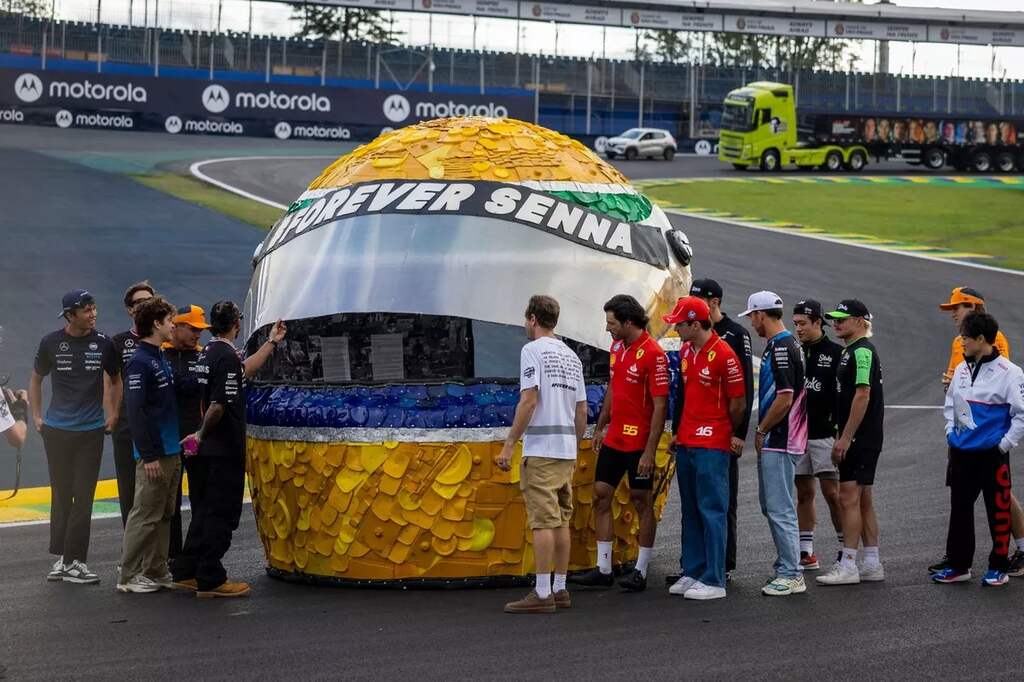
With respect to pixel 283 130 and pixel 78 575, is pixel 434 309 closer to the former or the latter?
pixel 78 575

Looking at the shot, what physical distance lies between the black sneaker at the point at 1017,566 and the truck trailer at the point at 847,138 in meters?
40.6

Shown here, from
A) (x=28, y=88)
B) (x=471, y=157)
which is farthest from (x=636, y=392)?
(x=28, y=88)

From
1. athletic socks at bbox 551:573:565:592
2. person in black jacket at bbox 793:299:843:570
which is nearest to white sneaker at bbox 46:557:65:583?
athletic socks at bbox 551:573:565:592

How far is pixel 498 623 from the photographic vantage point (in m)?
7.35

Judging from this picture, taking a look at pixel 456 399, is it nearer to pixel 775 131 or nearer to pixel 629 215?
pixel 629 215

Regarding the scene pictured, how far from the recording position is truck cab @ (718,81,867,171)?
48531 mm

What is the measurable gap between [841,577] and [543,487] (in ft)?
6.73

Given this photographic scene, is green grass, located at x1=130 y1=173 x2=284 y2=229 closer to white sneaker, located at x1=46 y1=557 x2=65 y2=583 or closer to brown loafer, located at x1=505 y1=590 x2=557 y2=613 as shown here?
white sneaker, located at x1=46 y1=557 x2=65 y2=583

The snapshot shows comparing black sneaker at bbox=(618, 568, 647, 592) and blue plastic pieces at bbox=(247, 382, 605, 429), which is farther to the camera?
black sneaker at bbox=(618, 568, 647, 592)

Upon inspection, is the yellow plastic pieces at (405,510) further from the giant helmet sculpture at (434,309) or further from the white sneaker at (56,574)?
the white sneaker at (56,574)

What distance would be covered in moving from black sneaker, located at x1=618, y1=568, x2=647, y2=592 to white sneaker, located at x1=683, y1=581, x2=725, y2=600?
32 centimetres

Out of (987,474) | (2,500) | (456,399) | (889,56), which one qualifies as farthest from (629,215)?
(889,56)

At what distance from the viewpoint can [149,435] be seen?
8344mm

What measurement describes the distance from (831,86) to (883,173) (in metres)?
13.1
